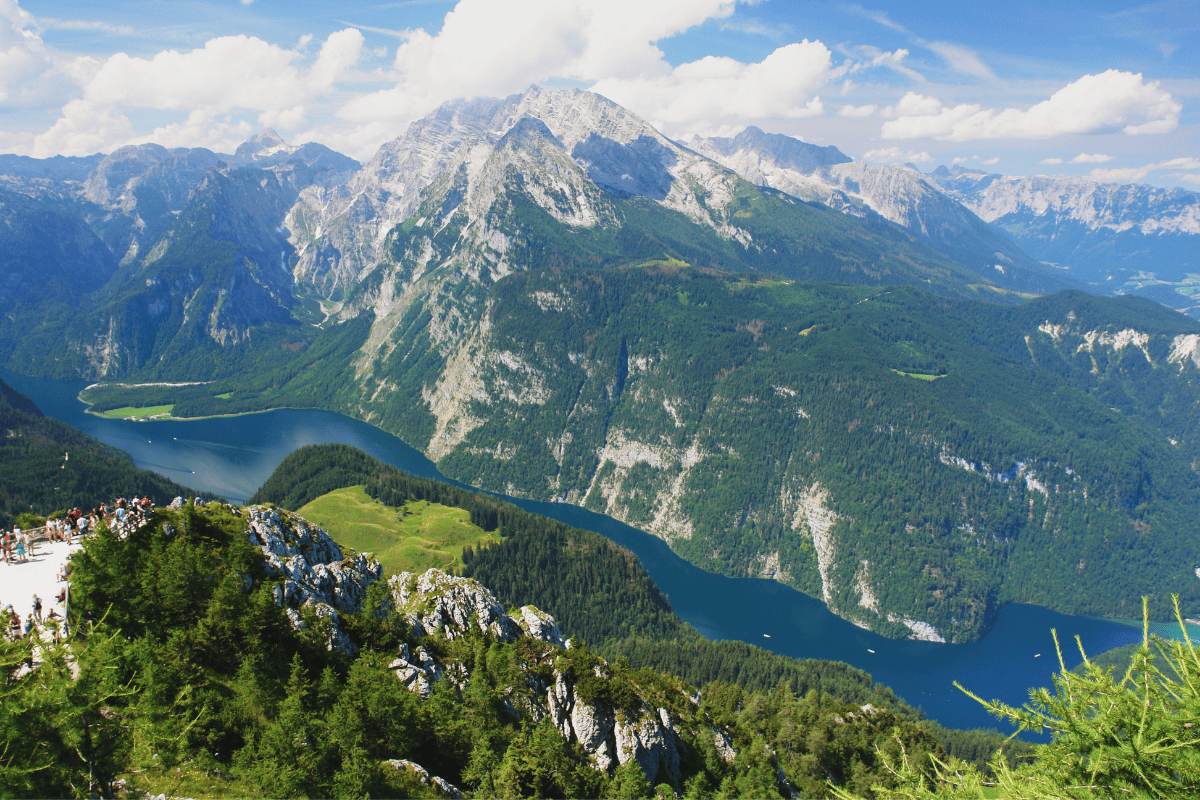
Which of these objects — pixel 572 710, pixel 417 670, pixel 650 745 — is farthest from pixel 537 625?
pixel 417 670

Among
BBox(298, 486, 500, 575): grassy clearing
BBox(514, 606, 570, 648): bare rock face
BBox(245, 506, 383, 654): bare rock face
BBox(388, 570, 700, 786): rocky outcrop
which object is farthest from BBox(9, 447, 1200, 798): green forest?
BBox(298, 486, 500, 575): grassy clearing

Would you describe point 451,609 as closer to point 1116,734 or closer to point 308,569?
point 308,569

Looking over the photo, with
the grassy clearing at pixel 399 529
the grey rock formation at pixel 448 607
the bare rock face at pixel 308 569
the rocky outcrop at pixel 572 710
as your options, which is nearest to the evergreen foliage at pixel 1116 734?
the rocky outcrop at pixel 572 710

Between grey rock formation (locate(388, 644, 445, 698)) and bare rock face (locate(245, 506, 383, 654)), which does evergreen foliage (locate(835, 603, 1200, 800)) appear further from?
bare rock face (locate(245, 506, 383, 654))

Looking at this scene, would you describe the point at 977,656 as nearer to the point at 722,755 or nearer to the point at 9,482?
the point at 722,755

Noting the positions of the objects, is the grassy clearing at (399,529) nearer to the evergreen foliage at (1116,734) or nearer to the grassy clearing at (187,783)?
the grassy clearing at (187,783)

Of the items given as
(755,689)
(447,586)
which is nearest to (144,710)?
(447,586)

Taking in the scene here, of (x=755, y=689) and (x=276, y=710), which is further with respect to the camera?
(x=755, y=689)
